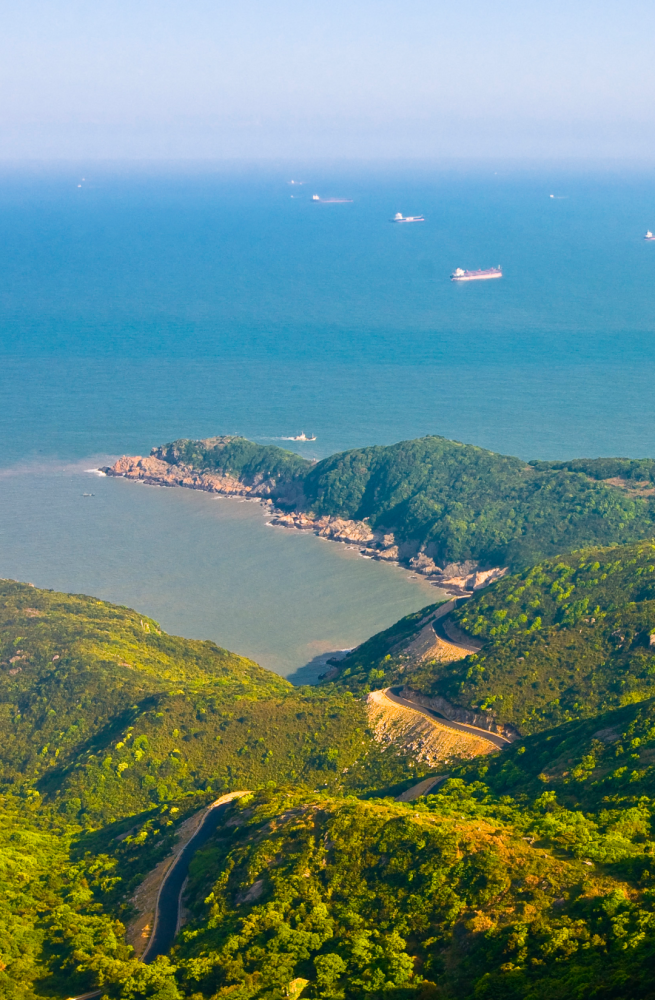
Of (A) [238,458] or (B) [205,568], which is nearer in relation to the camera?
(B) [205,568]

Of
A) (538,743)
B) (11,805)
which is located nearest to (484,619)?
(538,743)

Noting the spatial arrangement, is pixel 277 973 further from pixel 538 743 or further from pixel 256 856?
pixel 538 743

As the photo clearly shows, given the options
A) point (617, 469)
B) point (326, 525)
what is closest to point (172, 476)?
point (326, 525)

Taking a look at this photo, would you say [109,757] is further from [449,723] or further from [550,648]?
[550,648]

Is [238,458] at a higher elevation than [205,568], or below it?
higher

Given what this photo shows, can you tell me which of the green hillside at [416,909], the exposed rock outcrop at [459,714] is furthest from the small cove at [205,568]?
the green hillside at [416,909]
